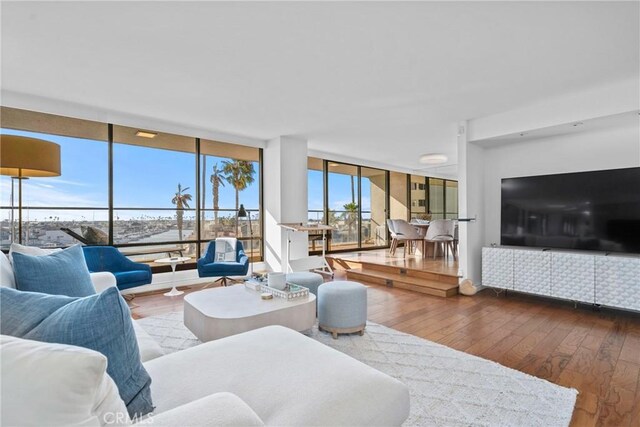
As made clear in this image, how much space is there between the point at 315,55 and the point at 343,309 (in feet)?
7.59

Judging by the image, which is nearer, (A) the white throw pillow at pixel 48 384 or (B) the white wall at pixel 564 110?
(A) the white throw pillow at pixel 48 384

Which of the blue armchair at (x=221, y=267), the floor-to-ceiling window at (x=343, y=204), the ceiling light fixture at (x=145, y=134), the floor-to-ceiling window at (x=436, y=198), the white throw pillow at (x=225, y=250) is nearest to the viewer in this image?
the blue armchair at (x=221, y=267)

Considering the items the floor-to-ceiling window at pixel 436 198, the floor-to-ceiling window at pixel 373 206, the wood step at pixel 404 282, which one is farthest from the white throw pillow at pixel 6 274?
the floor-to-ceiling window at pixel 436 198

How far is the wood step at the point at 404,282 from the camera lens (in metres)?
4.62

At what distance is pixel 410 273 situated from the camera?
5.43 metres

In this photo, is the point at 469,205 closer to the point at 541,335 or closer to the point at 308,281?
the point at 541,335

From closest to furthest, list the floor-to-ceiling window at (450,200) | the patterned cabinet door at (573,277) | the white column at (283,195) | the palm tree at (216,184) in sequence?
1. the patterned cabinet door at (573,277)
2. the white column at (283,195)
3. the palm tree at (216,184)
4. the floor-to-ceiling window at (450,200)

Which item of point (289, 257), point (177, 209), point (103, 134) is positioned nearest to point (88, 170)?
point (103, 134)

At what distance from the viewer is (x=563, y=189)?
4.16 m

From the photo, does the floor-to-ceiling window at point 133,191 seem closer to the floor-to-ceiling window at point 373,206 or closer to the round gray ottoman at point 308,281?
the round gray ottoman at point 308,281

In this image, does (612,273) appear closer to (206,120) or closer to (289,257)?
(289,257)

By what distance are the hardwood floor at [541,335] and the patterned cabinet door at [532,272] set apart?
8.3 inches

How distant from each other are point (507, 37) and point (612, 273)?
2918 mm

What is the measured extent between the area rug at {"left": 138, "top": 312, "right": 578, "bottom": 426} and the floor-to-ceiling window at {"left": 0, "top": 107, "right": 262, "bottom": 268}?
8.75ft
